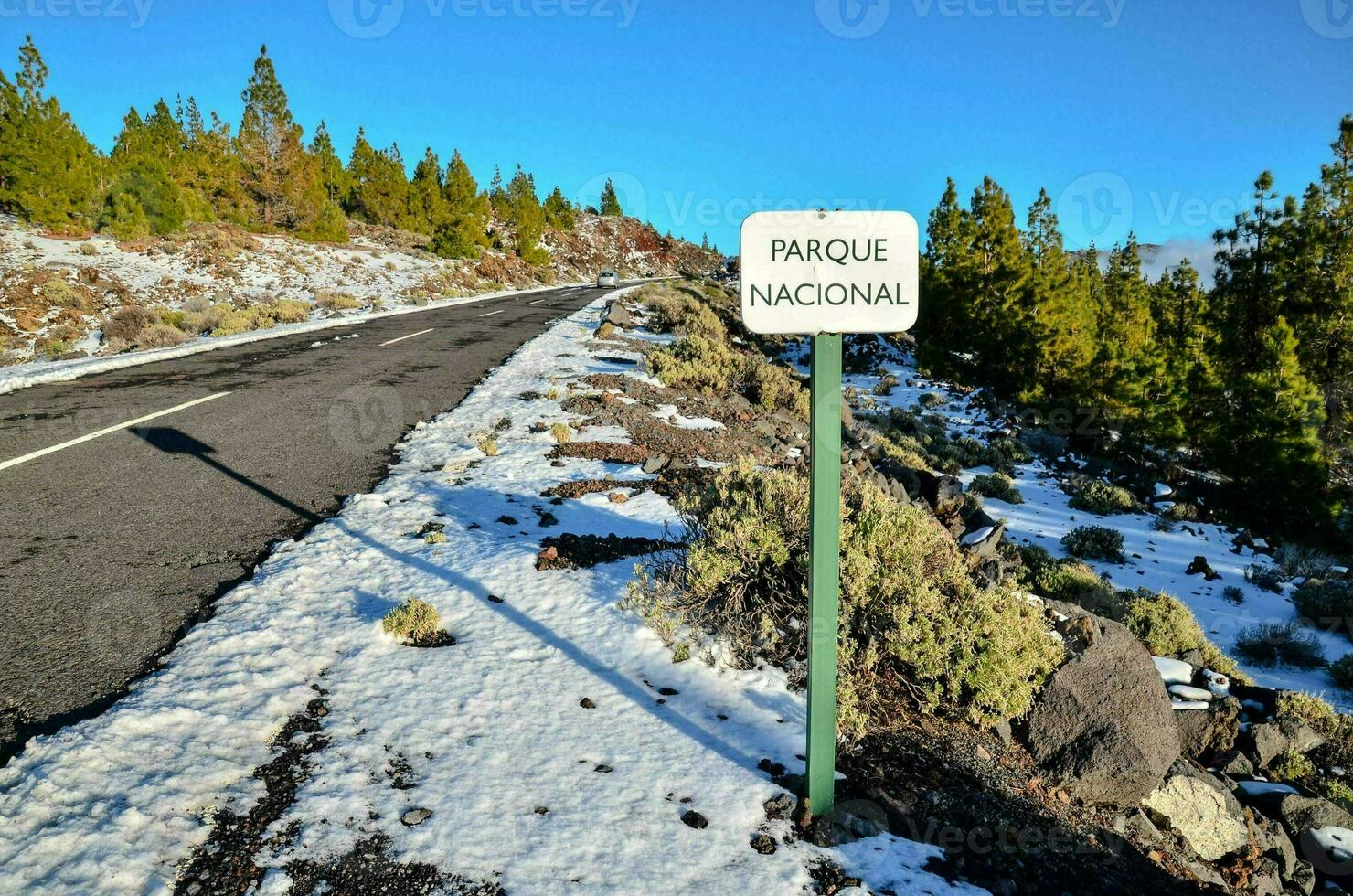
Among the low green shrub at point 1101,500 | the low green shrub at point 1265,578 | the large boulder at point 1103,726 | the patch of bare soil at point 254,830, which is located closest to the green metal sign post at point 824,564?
the large boulder at point 1103,726

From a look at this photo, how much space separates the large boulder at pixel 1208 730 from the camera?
203 inches

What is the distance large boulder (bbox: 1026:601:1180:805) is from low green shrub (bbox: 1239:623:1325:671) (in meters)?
5.90

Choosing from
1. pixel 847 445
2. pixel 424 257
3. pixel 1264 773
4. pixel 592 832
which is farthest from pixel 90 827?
pixel 424 257

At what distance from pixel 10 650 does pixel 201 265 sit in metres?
28.7

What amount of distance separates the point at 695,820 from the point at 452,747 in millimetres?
1180

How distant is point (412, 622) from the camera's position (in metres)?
4.16

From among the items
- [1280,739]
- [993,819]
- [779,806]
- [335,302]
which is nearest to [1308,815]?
[1280,739]

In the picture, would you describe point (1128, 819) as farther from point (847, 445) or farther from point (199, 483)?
point (847, 445)

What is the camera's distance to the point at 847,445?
13117 millimetres

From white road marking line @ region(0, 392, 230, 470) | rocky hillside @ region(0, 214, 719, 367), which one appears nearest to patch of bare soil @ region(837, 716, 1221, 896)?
white road marking line @ region(0, 392, 230, 470)

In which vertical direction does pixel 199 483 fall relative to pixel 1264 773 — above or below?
above

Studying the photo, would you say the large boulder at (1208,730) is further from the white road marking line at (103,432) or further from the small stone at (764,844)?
the white road marking line at (103,432)

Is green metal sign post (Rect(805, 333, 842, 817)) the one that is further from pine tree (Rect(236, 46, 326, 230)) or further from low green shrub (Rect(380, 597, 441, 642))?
pine tree (Rect(236, 46, 326, 230))

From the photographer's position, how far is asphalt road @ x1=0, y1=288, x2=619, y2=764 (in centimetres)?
372
